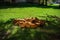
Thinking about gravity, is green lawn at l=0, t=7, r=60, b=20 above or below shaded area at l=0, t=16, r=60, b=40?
below

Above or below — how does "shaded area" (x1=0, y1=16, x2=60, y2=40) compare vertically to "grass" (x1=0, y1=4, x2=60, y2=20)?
above

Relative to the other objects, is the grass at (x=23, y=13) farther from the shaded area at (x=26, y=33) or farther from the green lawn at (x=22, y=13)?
the shaded area at (x=26, y=33)

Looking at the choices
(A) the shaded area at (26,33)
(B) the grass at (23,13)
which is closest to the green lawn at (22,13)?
(B) the grass at (23,13)

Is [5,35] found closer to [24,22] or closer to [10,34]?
[10,34]

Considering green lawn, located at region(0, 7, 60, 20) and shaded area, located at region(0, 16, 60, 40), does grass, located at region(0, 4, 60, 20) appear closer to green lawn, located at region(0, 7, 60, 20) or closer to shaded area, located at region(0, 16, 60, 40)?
green lawn, located at region(0, 7, 60, 20)

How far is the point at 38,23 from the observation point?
9.94m

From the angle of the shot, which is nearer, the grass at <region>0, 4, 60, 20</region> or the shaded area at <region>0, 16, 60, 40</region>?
the shaded area at <region>0, 16, 60, 40</region>

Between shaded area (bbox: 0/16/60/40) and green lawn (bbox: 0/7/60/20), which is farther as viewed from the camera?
green lawn (bbox: 0/7/60/20)

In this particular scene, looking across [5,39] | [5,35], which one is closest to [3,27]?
[5,35]

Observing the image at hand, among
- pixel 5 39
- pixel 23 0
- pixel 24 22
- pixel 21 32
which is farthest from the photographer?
pixel 23 0

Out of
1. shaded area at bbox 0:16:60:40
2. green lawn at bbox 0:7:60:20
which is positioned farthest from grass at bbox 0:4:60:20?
shaded area at bbox 0:16:60:40

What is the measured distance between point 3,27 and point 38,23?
1.89 meters

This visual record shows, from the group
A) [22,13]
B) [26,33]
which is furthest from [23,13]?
[26,33]

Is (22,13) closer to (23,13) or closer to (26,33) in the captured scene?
(23,13)
